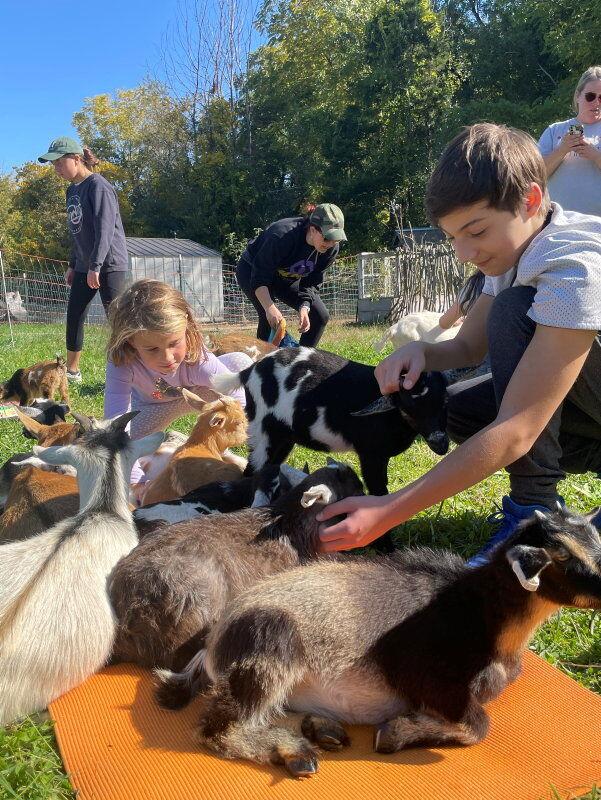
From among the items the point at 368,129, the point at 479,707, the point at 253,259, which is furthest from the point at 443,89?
the point at 479,707

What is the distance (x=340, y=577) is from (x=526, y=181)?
1.62 m

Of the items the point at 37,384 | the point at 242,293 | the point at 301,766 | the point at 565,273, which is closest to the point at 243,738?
the point at 301,766

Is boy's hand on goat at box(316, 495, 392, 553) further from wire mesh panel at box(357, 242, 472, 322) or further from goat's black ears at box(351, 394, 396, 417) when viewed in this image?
wire mesh panel at box(357, 242, 472, 322)

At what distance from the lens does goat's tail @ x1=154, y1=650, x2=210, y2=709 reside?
2.47 m

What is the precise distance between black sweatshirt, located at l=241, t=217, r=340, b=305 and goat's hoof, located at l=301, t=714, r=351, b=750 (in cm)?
550

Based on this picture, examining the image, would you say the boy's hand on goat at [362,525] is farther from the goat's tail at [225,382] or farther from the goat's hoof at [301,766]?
the goat's tail at [225,382]

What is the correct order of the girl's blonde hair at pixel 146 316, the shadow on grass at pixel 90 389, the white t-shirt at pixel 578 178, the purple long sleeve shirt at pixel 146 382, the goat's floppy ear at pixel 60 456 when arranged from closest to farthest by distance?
1. the goat's floppy ear at pixel 60 456
2. the girl's blonde hair at pixel 146 316
3. the purple long sleeve shirt at pixel 146 382
4. the white t-shirt at pixel 578 178
5. the shadow on grass at pixel 90 389

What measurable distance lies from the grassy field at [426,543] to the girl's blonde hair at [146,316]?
1.71 meters

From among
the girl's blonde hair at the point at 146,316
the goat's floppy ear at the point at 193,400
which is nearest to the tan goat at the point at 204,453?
the goat's floppy ear at the point at 193,400

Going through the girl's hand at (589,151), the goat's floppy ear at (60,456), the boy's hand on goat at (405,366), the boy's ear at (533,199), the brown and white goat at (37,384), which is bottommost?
the brown and white goat at (37,384)

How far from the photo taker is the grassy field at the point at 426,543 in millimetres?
2195

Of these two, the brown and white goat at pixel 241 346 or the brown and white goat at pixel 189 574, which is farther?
the brown and white goat at pixel 241 346

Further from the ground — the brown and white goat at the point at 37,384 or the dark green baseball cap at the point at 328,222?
the dark green baseball cap at the point at 328,222

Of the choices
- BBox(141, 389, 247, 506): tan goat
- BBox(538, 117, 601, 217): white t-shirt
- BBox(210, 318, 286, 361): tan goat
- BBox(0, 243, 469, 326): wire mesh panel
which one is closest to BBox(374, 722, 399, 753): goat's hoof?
BBox(141, 389, 247, 506): tan goat
